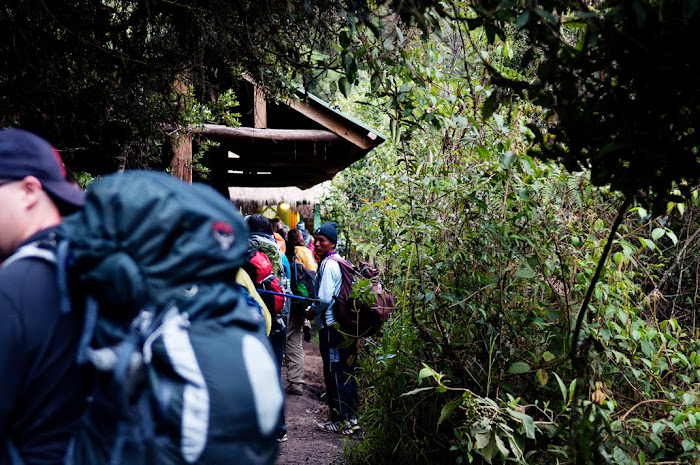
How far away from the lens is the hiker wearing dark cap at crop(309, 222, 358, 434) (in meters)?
→ 6.70

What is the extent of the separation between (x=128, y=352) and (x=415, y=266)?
120 inches

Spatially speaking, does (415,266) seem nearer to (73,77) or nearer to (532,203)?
(532,203)

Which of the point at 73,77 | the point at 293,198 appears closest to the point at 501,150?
the point at 73,77

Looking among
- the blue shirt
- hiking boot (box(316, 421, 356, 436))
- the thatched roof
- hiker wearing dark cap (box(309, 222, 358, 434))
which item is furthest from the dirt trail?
the thatched roof

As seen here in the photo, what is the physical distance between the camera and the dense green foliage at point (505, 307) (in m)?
3.45

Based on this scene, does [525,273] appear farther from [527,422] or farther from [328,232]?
[328,232]

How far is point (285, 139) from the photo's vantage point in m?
8.04

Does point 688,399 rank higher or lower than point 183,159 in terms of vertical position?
lower

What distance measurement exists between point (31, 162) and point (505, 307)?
9.23ft

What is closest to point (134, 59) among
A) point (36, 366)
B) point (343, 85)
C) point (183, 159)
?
point (183, 159)

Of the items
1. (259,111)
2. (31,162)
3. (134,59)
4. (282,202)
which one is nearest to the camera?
(31,162)

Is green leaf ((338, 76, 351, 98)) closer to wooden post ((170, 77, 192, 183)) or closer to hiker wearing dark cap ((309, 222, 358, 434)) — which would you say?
wooden post ((170, 77, 192, 183))

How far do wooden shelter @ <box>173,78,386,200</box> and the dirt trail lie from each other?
285 centimetres

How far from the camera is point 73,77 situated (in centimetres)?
505
